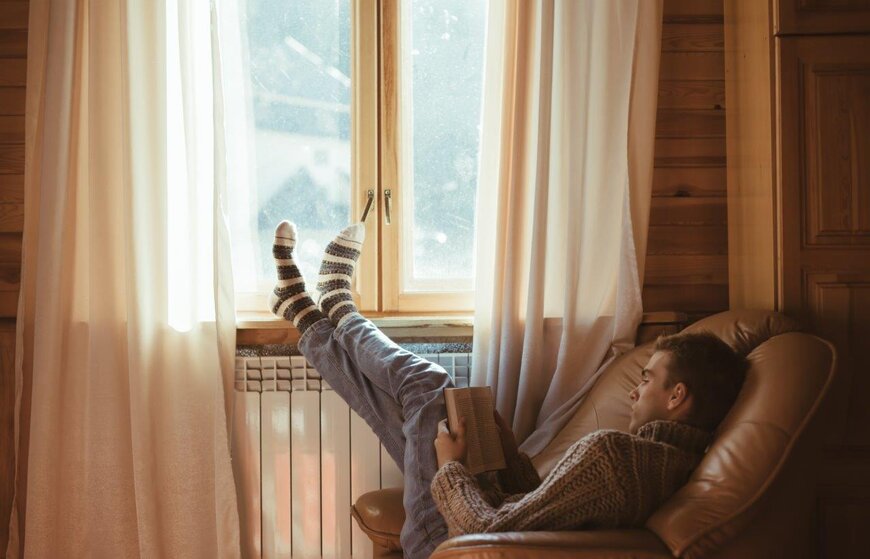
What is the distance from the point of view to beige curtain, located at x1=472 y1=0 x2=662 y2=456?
2418 mm

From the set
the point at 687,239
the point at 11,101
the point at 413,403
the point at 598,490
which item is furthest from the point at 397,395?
the point at 11,101

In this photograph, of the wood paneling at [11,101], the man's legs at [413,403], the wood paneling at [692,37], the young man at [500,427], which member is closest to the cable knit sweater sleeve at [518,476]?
the young man at [500,427]

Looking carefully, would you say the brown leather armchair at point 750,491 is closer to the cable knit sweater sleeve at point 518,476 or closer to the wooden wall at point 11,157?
the cable knit sweater sleeve at point 518,476

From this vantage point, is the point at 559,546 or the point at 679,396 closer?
the point at 559,546

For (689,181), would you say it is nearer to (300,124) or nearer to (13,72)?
(300,124)

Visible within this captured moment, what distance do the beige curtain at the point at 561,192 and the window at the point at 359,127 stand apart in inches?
8.0

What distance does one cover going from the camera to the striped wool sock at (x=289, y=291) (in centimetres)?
237

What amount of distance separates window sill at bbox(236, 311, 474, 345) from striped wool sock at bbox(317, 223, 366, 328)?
0.19 metres

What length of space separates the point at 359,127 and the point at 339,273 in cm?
51

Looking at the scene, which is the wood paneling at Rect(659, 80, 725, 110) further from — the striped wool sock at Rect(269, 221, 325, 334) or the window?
the striped wool sock at Rect(269, 221, 325, 334)

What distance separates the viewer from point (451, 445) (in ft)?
5.98

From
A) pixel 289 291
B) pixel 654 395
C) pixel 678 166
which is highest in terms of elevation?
pixel 678 166

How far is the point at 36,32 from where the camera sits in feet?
7.98

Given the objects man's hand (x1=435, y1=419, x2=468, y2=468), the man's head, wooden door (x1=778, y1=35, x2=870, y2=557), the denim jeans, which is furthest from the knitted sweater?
wooden door (x1=778, y1=35, x2=870, y2=557)
